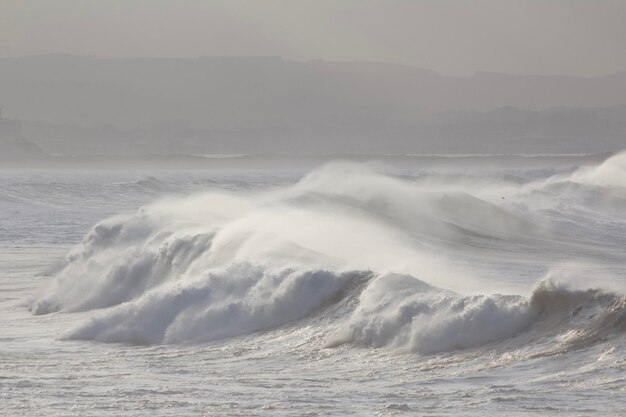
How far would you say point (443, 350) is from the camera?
1070 centimetres

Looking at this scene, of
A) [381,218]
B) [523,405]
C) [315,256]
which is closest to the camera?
[523,405]

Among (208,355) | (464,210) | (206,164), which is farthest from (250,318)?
(206,164)

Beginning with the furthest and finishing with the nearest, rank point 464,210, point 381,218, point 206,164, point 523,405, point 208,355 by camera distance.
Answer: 1. point 206,164
2. point 464,210
3. point 381,218
4. point 208,355
5. point 523,405

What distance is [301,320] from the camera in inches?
510

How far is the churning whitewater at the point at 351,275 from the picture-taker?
11.0 m

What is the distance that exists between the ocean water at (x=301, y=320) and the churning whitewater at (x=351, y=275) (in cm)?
3

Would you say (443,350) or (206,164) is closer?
(443,350)

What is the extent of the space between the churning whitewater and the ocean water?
33 millimetres

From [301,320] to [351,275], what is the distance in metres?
1.03

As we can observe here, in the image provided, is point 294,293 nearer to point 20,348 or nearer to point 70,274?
point 20,348

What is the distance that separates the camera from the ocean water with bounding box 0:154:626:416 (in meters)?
9.17

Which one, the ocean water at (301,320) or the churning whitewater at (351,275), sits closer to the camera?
the ocean water at (301,320)

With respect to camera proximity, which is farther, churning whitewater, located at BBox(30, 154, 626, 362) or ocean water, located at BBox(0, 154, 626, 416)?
churning whitewater, located at BBox(30, 154, 626, 362)

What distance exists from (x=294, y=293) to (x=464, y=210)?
1731 cm
